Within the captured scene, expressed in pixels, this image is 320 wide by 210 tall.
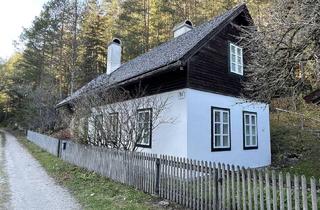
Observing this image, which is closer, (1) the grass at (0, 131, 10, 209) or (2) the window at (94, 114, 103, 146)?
(1) the grass at (0, 131, 10, 209)

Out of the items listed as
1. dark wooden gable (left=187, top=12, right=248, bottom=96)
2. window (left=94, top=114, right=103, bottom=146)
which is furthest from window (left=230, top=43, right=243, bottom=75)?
window (left=94, top=114, right=103, bottom=146)

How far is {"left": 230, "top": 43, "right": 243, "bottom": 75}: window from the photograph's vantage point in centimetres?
1388

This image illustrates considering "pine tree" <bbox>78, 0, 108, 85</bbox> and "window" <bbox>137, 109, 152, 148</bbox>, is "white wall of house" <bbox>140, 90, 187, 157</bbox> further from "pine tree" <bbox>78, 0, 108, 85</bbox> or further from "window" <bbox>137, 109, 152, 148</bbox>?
"pine tree" <bbox>78, 0, 108, 85</bbox>

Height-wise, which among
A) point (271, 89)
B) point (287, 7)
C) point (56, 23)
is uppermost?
point (56, 23)

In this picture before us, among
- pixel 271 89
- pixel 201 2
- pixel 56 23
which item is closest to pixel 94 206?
pixel 271 89

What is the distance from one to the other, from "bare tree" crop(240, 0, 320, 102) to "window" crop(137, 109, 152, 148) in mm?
5301

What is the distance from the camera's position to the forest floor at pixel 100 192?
735 cm

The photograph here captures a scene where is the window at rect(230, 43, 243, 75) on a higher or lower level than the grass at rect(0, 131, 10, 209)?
Result: higher

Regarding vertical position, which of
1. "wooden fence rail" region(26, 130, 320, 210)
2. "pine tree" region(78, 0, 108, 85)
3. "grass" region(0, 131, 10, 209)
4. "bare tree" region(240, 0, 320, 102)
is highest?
"pine tree" region(78, 0, 108, 85)

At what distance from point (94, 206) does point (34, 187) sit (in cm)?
329

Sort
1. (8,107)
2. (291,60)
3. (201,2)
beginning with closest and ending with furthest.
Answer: (291,60) → (201,2) → (8,107)

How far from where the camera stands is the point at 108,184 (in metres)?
9.70

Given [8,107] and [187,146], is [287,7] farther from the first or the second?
[8,107]

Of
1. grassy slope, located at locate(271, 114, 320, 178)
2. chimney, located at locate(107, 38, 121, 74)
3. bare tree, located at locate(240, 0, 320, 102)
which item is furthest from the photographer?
chimney, located at locate(107, 38, 121, 74)
